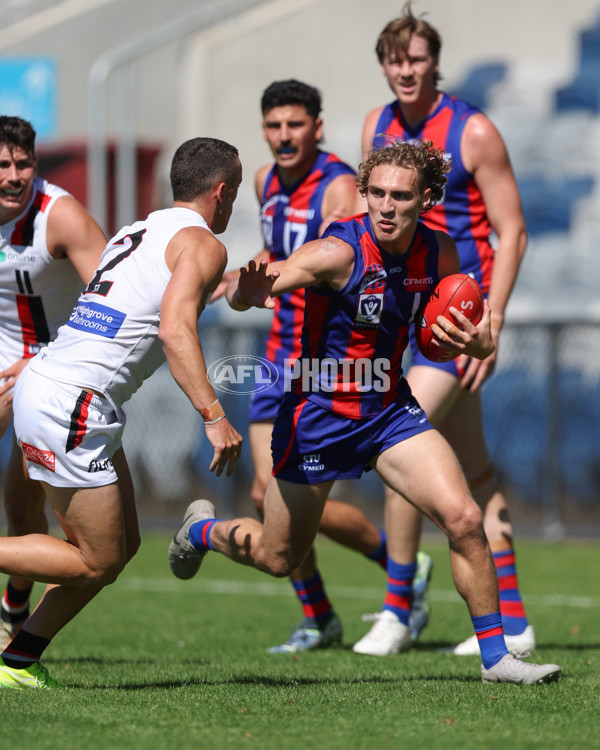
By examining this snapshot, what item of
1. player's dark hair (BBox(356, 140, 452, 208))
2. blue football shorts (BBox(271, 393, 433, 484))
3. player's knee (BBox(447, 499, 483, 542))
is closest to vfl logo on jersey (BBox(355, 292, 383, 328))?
blue football shorts (BBox(271, 393, 433, 484))

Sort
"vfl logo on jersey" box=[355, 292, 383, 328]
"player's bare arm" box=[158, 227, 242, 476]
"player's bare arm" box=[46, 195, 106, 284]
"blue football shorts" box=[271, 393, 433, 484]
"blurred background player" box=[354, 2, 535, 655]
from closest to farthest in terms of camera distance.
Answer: "player's bare arm" box=[158, 227, 242, 476], "vfl logo on jersey" box=[355, 292, 383, 328], "blue football shorts" box=[271, 393, 433, 484], "player's bare arm" box=[46, 195, 106, 284], "blurred background player" box=[354, 2, 535, 655]

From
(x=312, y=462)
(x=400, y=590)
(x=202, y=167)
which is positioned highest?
(x=202, y=167)

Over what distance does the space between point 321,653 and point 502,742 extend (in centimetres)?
260

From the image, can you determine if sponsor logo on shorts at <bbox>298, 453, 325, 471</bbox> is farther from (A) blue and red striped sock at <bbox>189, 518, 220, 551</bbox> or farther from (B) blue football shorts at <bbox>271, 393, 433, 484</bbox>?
(A) blue and red striped sock at <bbox>189, 518, 220, 551</bbox>

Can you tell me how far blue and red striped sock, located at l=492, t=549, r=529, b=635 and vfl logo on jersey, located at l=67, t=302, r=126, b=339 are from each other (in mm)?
2626

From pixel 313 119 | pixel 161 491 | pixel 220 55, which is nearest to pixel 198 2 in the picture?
pixel 220 55

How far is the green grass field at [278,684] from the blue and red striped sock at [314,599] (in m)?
0.31

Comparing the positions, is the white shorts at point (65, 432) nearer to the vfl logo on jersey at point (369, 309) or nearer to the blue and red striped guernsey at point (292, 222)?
the vfl logo on jersey at point (369, 309)

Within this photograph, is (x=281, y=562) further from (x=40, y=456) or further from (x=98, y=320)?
(x=98, y=320)

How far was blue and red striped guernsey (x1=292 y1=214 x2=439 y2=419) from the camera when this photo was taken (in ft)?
16.8

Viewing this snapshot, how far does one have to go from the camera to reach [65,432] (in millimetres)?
4734

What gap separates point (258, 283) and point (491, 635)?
1763 mm

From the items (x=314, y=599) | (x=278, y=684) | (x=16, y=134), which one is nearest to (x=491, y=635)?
(x=278, y=684)

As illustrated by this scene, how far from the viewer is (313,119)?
6809 mm
